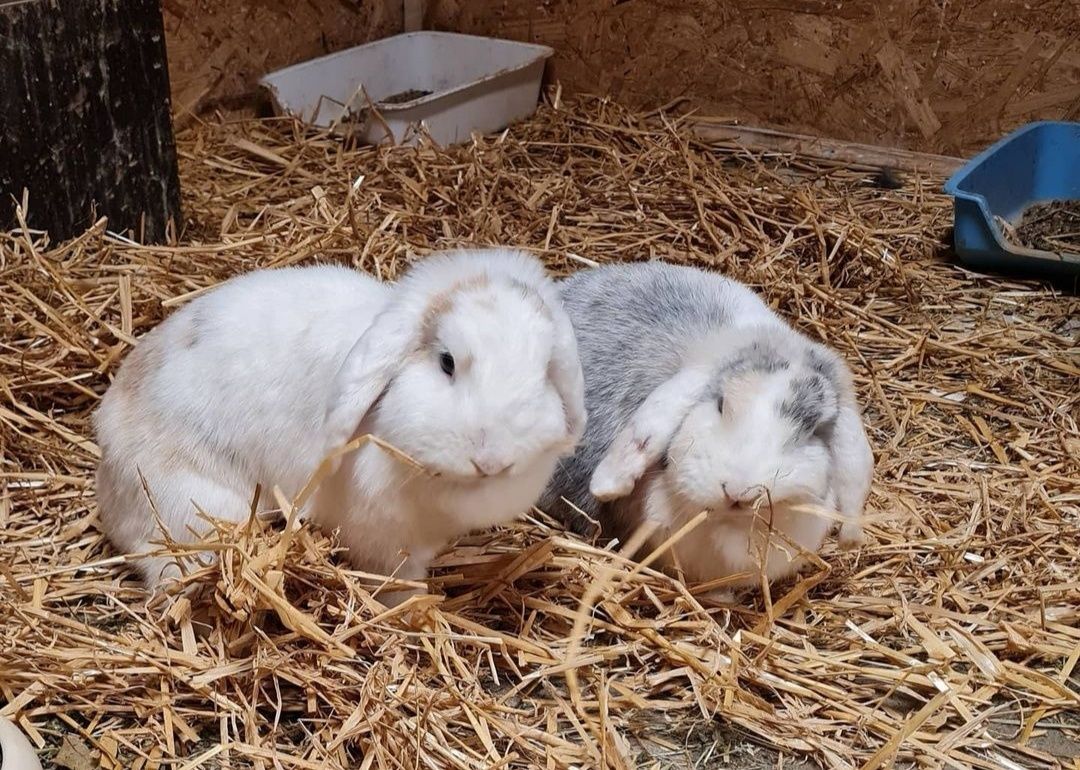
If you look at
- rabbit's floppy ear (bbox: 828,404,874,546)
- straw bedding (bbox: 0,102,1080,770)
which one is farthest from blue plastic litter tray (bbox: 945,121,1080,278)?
rabbit's floppy ear (bbox: 828,404,874,546)

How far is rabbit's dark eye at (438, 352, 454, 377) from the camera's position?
7.94 feet

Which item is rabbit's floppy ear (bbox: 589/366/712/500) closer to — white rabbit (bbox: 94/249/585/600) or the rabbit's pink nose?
white rabbit (bbox: 94/249/585/600)

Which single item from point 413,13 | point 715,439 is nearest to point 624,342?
point 715,439

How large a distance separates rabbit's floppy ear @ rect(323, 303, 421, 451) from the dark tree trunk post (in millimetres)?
1898

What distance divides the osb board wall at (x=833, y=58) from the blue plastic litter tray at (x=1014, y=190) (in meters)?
0.34

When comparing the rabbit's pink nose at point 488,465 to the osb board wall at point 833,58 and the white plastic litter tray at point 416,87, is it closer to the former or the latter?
the white plastic litter tray at point 416,87

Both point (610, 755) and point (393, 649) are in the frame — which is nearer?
point (610, 755)

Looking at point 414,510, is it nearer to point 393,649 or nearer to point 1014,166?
point 393,649

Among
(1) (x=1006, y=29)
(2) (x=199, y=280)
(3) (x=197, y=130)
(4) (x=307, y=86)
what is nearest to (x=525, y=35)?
(4) (x=307, y=86)

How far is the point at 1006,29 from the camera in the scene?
530 centimetres

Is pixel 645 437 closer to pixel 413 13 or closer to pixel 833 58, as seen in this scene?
pixel 833 58

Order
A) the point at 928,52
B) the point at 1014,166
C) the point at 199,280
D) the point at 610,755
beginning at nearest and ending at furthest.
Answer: the point at 610,755 → the point at 199,280 → the point at 1014,166 → the point at 928,52

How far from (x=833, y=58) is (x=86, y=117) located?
3.41 metres

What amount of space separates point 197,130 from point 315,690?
3509 mm
